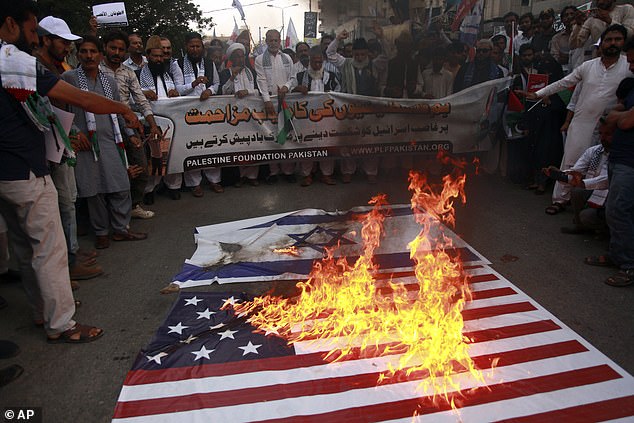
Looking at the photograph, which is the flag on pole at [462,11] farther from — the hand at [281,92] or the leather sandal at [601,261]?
the leather sandal at [601,261]

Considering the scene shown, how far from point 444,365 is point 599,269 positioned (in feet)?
8.85

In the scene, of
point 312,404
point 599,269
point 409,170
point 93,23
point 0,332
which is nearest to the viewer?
point 312,404

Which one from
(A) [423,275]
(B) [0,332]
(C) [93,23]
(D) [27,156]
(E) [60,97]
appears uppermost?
(C) [93,23]

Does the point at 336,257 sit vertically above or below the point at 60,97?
below

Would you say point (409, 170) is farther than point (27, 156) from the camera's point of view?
Yes

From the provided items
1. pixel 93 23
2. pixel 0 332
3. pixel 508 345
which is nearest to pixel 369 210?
pixel 508 345

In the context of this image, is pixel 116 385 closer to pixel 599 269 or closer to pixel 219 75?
pixel 599 269

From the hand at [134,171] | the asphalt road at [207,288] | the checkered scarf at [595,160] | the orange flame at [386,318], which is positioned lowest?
the asphalt road at [207,288]

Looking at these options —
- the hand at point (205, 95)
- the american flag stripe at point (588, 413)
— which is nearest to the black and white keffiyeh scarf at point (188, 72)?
the hand at point (205, 95)

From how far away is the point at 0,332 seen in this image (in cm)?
362

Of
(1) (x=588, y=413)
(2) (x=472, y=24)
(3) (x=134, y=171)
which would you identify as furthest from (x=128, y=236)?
(2) (x=472, y=24)

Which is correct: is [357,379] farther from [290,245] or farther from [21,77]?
[21,77]

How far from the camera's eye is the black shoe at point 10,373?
2977 millimetres

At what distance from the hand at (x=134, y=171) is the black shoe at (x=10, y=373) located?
3.12 meters
